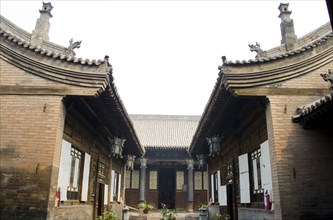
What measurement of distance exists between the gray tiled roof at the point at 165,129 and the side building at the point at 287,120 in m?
17.3

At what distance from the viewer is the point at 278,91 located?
784 cm

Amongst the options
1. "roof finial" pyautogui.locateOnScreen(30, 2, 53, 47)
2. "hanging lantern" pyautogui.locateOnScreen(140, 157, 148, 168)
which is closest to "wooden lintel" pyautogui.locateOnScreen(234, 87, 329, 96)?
"roof finial" pyautogui.locateOnScreen(30, 2, 53, 47)

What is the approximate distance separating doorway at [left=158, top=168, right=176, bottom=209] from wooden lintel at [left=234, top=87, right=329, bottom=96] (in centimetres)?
1826

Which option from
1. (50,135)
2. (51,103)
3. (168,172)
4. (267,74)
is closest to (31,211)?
(50,135)

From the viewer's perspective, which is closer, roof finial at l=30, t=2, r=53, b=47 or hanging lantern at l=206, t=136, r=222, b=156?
hanging lantern at l=206, t=136, r=222, b=156

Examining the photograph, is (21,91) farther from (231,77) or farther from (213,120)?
(213,120)

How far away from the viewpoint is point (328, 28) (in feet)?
30.0

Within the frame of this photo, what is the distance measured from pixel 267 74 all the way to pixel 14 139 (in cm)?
606

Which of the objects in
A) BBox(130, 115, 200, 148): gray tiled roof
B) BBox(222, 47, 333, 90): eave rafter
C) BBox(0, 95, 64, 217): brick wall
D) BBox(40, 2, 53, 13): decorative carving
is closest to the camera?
BBox(0, 95, 64, 217): brick wall

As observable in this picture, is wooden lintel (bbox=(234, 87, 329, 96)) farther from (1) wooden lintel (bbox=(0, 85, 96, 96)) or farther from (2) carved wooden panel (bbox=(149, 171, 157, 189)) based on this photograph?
(2) carved wooden panel (bbox=(149, 171, 157, 189))

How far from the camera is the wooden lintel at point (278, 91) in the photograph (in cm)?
774

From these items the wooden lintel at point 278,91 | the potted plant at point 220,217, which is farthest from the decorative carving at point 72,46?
the potted plant at point 220,217

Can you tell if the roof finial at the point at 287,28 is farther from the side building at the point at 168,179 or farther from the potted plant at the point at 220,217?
the side building at the point at 168,179

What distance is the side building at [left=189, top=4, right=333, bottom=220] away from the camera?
280 inches
